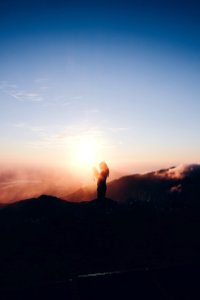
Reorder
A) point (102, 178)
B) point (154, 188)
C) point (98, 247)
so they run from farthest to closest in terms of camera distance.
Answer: point (154, 188) < point (102, 178) < point (98, 247)

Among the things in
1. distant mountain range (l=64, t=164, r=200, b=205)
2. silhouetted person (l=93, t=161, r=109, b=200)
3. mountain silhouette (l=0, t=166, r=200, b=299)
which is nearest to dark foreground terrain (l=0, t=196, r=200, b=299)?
mountain silhouette (l=0, t=166, r=200, b=299)

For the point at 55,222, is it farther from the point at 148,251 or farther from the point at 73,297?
the point at 73,297

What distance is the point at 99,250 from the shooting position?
1248 centimetres

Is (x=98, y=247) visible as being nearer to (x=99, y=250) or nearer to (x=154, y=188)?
(x=99, y=250)

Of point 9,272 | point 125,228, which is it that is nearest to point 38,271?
point 9,272

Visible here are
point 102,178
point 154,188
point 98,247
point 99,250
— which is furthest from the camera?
point 154,188

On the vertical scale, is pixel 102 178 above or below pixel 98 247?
above

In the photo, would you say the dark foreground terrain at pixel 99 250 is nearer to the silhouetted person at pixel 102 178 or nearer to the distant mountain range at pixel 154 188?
the silhouetted person at pixel 102 178

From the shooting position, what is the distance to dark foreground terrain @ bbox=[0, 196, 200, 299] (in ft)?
22.9

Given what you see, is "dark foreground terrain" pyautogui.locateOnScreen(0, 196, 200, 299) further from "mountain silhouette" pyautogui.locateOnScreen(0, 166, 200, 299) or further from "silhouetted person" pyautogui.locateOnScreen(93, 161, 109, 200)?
"silhouetted person" pyautogui.locateOnScreen(93, 161, 109, 200)

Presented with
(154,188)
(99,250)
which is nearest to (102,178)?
(99,250)

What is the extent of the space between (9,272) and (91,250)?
3550 millimetres

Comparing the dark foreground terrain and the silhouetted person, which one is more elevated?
the silhouetted person

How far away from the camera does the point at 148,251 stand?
481 inches
